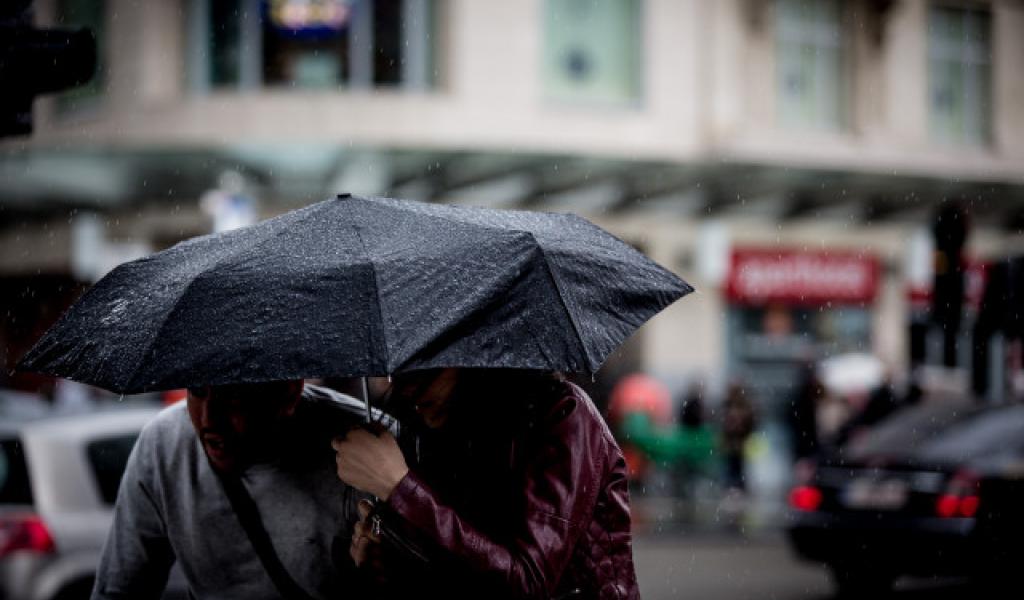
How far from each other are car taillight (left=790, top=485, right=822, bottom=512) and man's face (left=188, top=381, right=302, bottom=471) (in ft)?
24.7

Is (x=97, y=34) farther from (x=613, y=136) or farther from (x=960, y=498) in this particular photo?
(x=960, y=498)

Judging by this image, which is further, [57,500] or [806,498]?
[806,498]

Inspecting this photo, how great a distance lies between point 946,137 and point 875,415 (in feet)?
31.8

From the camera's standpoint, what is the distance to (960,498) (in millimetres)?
8711

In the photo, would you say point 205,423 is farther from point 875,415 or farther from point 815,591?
point 875,415

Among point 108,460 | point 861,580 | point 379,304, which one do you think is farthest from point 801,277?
point 379,304

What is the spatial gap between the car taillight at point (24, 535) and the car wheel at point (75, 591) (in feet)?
0.67

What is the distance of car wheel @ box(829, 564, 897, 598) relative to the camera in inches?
363

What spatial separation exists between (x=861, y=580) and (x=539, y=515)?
750 centimetres

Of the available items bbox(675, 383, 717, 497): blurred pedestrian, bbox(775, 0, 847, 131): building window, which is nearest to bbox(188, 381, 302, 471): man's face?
bbox(675, 383, 717, 497): blurred pedestrian

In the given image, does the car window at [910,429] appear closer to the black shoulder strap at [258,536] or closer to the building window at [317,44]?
the black shoulder strap at [258,536]

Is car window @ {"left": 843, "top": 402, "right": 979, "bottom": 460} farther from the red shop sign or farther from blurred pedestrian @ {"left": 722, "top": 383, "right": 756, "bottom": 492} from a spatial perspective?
the red shop sign

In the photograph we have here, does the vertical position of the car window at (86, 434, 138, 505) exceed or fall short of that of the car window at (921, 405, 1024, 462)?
it exceeds it

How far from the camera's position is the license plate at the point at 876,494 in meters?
9.08
